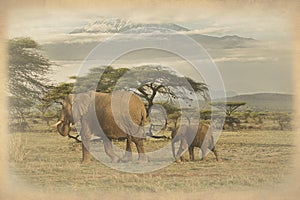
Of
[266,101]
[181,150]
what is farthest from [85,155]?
[266,101]

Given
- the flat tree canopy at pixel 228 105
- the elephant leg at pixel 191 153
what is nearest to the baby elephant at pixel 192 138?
the elephant leg at pixel 191 153

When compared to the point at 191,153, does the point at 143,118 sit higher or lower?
higher

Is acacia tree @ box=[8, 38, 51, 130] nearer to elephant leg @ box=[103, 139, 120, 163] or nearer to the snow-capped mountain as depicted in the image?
the snow-capped mountain

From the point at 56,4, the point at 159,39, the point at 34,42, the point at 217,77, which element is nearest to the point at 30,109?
the point at 34,42

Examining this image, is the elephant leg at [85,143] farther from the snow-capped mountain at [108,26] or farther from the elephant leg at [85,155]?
the snow-capped mountain at [108,26]

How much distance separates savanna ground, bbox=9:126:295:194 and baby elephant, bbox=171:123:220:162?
0.04 meters

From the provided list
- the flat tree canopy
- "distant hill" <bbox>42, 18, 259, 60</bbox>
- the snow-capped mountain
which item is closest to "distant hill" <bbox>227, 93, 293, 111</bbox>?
the flat tree canopy

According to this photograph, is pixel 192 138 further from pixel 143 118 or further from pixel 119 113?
pixel 119 113

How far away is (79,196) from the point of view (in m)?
3.36

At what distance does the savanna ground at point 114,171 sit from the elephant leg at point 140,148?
0.03 metres

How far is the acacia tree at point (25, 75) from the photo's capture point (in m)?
3.38

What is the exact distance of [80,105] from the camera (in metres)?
3.42

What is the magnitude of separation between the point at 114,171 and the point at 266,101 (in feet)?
2.98

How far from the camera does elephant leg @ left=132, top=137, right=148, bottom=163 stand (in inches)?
133
